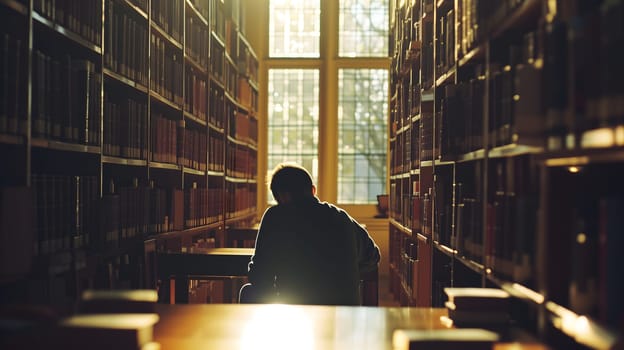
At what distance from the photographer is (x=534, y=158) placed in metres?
1.96

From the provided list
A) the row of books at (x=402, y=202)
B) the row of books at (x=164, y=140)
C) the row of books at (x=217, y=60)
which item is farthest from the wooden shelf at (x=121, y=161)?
the row of books at (x=402, y=202)

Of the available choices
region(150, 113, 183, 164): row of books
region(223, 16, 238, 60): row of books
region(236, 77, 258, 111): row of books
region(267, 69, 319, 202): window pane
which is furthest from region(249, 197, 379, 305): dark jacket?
region(267, 69, 319, 202): window pane

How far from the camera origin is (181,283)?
171 inches

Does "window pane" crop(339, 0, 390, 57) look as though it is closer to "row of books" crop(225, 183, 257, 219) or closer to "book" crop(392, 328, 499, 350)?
"row of books" crop(225, 183, 257, 219)

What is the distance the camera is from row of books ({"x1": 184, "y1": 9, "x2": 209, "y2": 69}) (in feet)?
16.8

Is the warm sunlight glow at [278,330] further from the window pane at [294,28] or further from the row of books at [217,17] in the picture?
the window pane at [294,28]

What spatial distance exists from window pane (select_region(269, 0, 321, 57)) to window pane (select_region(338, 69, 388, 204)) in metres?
0.72

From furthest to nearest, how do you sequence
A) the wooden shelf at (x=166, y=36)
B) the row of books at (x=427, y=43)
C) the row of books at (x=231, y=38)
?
the row of books at (x=231, y=38), the row of books at (x=427, y=43), the wooden shelf at (x=166, y=36)

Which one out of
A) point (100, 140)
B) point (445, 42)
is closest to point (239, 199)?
point (445, 42)

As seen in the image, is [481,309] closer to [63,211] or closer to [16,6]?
[63,211]

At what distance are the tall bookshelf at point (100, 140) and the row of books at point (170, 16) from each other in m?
0.01

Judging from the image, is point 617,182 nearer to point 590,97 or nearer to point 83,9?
point 590,97

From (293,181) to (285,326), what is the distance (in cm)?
122

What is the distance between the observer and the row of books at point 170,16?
422 cm
